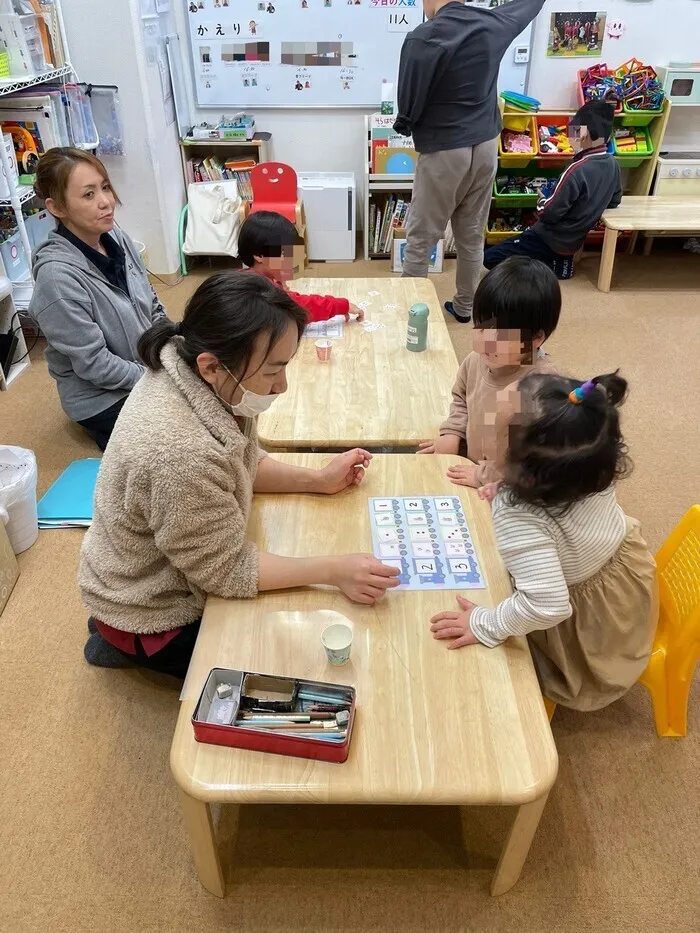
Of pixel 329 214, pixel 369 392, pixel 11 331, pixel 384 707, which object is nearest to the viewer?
pixel 384 707

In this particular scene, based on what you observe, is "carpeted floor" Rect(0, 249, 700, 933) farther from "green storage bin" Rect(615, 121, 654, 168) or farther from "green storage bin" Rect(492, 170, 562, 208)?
"green storage bin" Rect(615, 121, 654, 168)

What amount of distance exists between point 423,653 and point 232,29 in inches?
169

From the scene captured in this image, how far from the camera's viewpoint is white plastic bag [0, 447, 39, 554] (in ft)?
6.94

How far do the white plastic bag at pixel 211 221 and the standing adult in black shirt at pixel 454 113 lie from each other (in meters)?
1.31

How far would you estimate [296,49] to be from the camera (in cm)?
416

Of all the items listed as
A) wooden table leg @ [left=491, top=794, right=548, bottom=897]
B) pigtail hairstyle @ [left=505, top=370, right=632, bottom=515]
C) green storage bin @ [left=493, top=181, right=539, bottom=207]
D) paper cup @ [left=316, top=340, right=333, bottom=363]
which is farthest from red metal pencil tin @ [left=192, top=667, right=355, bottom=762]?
green storage bin @ [left=493, top=181, right=539, bottom=207]

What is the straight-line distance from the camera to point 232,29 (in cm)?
412

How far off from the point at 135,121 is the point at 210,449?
3.25m

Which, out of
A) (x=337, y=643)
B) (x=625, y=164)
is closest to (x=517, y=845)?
(x=337, y=643)

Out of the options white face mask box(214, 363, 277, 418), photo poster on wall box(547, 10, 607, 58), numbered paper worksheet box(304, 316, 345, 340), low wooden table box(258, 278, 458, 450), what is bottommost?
low wooden table box(258, 278, 458, 450)

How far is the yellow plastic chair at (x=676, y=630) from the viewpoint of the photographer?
1.51m

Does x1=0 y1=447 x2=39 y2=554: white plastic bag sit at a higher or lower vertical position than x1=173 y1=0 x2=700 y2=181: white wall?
lower

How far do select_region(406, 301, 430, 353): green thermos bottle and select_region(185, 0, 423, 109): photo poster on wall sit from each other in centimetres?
279

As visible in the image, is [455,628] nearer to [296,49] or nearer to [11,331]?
[11,331]
